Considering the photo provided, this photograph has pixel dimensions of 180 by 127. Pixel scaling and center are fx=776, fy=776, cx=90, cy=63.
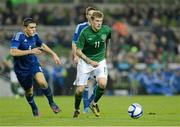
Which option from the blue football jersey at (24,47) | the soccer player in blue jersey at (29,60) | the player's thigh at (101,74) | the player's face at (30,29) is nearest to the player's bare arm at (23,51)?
the soccer player in blue jersey at (29,60)

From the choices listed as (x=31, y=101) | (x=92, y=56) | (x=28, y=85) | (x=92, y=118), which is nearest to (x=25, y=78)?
(x=28, y=85)

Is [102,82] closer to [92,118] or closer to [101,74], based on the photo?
[101,74]

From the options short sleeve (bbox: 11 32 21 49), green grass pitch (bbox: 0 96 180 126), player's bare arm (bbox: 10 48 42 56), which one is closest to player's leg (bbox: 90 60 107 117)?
green grass pitch (bbox: 0 96 180 126)

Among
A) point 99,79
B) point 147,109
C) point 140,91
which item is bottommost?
point 140,91

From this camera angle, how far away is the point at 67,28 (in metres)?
37.6

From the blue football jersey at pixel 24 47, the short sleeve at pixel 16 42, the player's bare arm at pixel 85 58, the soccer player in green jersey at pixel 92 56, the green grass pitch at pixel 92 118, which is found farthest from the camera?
the blue football jersey at pixel 24 47

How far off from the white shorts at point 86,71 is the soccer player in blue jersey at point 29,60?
65 cm

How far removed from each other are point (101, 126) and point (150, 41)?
22867mm

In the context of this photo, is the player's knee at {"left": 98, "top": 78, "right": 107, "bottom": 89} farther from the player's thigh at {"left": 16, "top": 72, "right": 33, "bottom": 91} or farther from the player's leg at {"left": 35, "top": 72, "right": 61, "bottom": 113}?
the player's thigh at {"left": 16, "top": 72, "right": 33, "bottom": 91}

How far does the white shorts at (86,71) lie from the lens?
17.9 m

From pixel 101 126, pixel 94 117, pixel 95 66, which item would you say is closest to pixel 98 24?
pixel 95 66

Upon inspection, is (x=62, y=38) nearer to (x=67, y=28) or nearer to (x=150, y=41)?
(x=67, y=28)

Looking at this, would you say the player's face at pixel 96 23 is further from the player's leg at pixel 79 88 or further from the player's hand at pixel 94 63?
the player's leg at pixel 79 88

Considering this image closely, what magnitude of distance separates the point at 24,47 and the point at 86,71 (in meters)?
1.64
